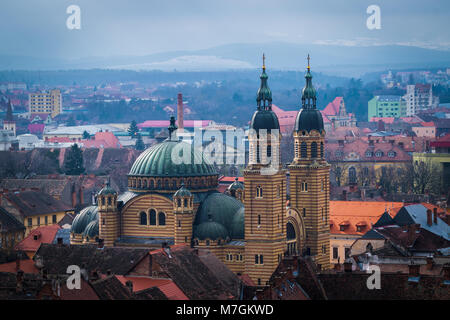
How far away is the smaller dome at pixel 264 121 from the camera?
83.2 metres

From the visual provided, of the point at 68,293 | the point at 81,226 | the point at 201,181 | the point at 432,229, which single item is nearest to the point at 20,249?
the point at 81,226

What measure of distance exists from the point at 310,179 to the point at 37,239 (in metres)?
19.5

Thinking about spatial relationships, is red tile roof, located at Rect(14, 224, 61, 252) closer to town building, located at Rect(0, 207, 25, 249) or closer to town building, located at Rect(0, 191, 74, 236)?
town building, located at Rect(0, 207, 25, 249)

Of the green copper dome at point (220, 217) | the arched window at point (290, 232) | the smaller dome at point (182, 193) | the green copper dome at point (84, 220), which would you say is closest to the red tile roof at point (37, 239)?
the green copper dome at point (84, 220)

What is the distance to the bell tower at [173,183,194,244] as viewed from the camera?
84312 mm

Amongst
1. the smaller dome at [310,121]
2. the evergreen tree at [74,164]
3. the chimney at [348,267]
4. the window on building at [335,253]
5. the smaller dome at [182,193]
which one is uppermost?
the smaller dome at [310,121]

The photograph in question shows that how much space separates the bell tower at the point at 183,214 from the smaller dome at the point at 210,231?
0.60 meters

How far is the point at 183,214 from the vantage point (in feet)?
277

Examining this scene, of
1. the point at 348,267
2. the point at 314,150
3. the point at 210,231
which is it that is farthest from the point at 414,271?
the point at 314,150

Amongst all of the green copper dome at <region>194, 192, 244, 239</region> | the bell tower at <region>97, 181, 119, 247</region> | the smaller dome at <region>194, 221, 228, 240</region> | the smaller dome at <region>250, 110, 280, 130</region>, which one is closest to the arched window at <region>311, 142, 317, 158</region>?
the smaller dome at <region>250, 110, 280, 130</region>

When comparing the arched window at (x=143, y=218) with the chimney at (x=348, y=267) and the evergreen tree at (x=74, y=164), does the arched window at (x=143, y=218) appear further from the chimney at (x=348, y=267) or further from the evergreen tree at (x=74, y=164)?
the evergreen tree at (x=74, y=164)

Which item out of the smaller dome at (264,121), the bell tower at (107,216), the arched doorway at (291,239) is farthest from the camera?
the bell tower at (107,216)
